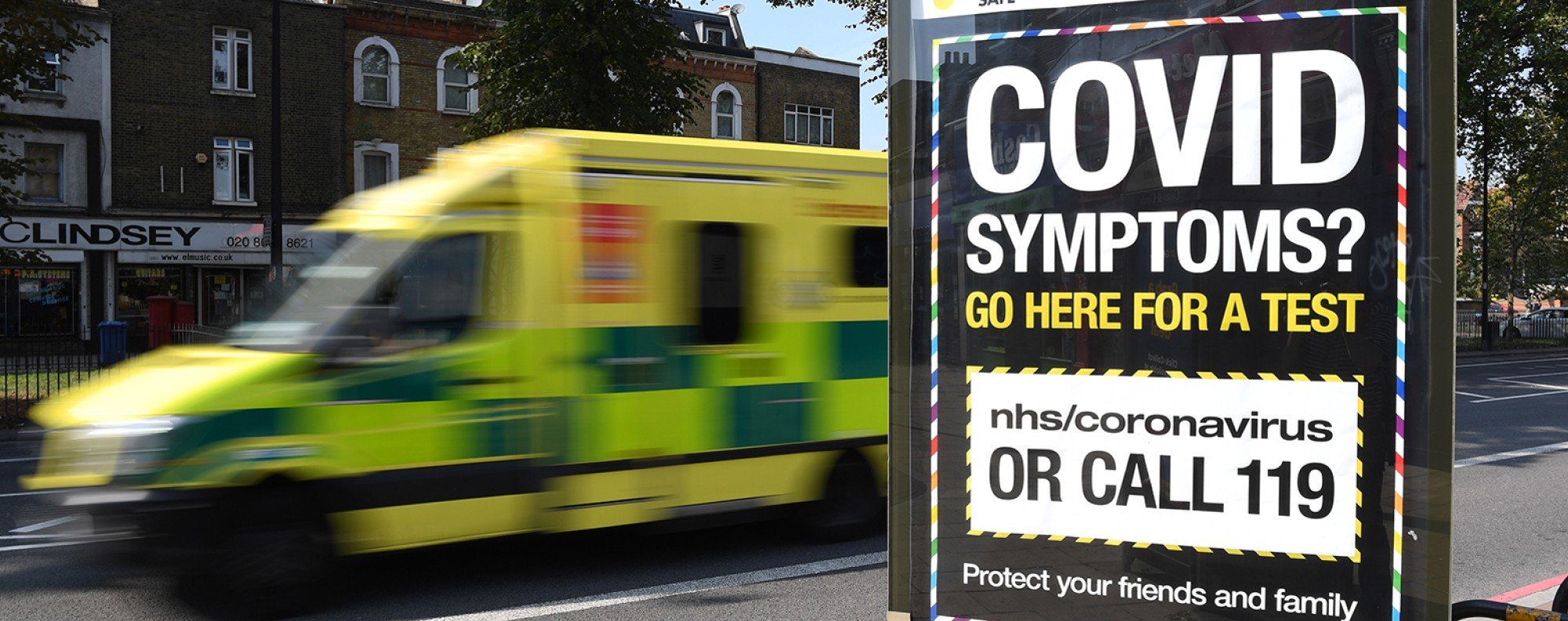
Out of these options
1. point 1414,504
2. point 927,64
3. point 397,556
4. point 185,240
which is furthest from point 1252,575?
point 185,240

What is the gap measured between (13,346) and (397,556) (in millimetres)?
23084

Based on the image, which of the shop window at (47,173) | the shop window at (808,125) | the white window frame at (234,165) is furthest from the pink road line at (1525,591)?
the shop window at (808,125)

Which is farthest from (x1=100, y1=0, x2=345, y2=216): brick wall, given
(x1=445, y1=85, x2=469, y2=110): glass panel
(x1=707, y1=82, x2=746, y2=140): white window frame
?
(x1=707, y1=82, x2=746, y2=140): white window frame

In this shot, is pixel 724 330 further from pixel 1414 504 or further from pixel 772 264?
pixel 1414 504

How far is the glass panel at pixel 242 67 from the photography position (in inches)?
1049

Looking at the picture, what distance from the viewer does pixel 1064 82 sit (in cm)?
203

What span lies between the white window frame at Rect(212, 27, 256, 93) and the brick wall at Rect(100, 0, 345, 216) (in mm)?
93

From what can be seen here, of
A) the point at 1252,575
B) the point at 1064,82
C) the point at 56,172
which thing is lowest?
the point at 1252,575

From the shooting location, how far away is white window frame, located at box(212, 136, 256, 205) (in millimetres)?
26531

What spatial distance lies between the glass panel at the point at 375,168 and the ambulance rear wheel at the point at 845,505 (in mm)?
23777

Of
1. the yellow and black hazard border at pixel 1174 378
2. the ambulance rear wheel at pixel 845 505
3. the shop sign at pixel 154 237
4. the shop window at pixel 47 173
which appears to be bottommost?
the ambulance rear wheel at pixel 845 505

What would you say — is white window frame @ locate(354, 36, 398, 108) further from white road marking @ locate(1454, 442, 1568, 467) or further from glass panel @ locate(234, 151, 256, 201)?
white road marking @ locate(1454, 442, 1568, 467)

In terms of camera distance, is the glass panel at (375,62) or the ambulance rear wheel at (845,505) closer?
the ambulance rear wheel at (845,505)

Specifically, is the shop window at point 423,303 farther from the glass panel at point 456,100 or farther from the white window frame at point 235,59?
the glass panel at point 456,100
